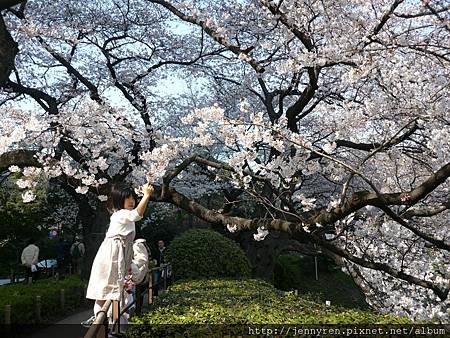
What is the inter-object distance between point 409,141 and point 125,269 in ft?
20.3

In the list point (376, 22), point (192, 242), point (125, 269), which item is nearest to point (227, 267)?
point (192, 242)

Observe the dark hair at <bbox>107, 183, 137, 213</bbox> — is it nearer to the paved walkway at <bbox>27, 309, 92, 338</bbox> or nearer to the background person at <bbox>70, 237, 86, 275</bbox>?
the paved walkway at <bbox>27, 309, 92, 338</bbox>

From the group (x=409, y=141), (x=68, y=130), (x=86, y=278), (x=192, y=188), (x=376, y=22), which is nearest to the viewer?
(x=376, y=22)

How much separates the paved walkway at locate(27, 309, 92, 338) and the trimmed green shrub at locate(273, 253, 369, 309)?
796cm

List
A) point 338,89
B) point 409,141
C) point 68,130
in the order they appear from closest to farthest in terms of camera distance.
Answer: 1. point 68,130
2. point 409,141
3. point 338,89

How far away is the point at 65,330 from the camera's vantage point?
873 centimetres

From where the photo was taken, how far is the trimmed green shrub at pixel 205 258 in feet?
31.4

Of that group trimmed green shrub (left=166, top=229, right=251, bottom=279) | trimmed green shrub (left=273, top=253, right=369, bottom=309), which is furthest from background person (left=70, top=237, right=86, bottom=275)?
trimmed green shrub (left=166, top=229, right=251, bottom=279)

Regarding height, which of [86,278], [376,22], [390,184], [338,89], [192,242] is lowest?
[86,278]

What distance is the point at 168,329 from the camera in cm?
433

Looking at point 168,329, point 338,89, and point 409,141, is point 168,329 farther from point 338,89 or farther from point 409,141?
point 338,89

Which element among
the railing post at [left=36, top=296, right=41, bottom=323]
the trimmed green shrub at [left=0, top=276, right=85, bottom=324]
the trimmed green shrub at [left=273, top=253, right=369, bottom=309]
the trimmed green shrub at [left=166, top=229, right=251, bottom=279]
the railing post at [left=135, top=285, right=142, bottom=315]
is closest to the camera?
the railing post at [left=135, top=285, right=142, bottom=315]

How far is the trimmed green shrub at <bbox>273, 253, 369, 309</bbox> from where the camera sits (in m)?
16.4

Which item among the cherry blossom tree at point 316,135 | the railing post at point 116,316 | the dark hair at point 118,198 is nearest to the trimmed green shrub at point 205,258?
the cherry blossom tree at point 316,135
